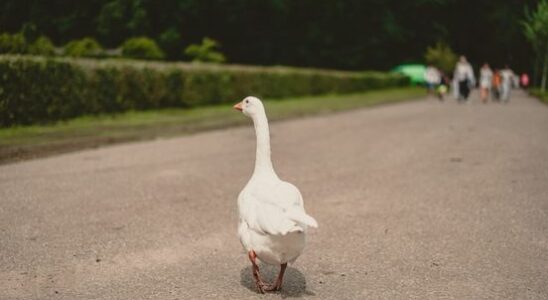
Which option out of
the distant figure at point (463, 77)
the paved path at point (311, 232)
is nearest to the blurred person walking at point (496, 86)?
the distant figure at point (463, 77)

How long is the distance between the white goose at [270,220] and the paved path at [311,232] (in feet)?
1.46

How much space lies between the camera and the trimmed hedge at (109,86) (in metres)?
15.4

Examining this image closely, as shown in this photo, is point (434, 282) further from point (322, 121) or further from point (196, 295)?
point (322, 121)

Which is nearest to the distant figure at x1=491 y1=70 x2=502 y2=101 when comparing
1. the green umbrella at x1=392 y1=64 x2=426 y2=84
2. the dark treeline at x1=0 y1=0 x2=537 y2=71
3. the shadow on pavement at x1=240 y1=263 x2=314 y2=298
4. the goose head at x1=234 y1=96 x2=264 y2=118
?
the dark treeline at x1=0 y1=0 x2=537 y2=71

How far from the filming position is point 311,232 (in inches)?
261

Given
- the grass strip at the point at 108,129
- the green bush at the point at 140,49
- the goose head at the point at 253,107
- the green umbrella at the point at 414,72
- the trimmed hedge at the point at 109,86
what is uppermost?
the green bush at the point at 140,49

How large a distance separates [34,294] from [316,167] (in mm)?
6941

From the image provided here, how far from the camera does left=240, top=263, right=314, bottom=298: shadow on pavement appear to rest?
4.71 meters

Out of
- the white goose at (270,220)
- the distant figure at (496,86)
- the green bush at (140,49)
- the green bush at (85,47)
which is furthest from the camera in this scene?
the green bush at (140,49)

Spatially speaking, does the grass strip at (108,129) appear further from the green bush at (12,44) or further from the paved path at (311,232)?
the green bush at (12,44)

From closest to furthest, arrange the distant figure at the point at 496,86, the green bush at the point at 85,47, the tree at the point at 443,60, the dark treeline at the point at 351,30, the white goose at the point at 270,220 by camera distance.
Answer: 1. the white goose at the point at 270,220
2. the green bush at the point at 85,47
3. the distant figure at the point at 496,86
4. the dark treeline at the point at 351,30
5. the tree at the point at 443,60

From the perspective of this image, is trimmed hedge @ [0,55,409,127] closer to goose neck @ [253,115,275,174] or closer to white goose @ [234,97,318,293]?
goose neck @ [253,115,275,174]

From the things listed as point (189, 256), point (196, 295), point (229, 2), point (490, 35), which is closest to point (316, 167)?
point (189, 256)

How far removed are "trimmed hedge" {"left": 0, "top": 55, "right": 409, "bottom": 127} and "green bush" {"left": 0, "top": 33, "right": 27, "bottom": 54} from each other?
3.19 feet
